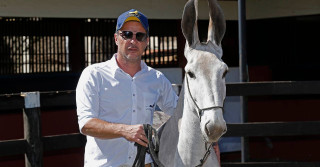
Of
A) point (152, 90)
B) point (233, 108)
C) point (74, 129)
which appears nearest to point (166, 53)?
point (233, 108)

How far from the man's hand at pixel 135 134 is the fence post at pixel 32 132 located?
297 cm

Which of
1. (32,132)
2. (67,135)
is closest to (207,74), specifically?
(32,132)

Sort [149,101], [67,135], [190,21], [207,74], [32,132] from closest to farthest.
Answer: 1. [207,74]
2. [190,21]
3. [149,101]
4. [32,132]
5. [67,135]

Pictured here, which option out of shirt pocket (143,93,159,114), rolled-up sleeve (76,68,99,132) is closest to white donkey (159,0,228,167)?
shirt pocket (143,93,159,114)

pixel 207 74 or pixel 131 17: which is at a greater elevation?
pixel 131 17

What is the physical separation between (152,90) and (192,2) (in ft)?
2.01

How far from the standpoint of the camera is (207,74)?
302 centimetres

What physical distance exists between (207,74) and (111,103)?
641 mm

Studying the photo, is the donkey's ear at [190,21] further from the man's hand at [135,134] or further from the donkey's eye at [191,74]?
the man's hand at [135,134]

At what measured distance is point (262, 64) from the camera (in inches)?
398

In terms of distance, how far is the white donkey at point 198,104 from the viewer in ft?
9.68

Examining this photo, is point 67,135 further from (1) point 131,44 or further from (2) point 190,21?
(2) point 190,21

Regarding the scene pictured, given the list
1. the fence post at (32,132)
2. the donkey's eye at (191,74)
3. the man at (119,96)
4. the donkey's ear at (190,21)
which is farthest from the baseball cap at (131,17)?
the fence post at (32,132)

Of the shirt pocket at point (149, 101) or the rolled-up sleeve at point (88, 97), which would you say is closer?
the rolled-up sleeve at point (88, 97)
